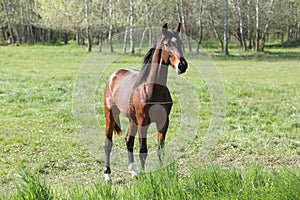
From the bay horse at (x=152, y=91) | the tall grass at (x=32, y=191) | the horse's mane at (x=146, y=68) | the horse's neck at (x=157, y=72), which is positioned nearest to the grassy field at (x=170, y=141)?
the tall grass at (x=32, y=191)

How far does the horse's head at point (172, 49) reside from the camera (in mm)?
4871

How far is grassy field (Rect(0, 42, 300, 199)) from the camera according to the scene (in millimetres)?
4277

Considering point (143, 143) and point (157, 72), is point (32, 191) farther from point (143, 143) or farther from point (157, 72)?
point (157, 72)

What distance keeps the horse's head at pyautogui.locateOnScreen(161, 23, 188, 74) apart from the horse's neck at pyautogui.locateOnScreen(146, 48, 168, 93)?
0.11 metres

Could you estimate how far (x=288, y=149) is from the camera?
25.2 feet

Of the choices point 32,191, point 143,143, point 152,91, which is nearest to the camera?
point 32,191

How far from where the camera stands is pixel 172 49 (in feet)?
16.4

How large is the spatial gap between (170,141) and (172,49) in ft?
9.63

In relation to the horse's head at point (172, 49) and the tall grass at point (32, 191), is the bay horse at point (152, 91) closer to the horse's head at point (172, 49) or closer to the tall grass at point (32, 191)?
the horse's head at point (172, 49)

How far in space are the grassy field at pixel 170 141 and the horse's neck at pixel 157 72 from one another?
1012mm

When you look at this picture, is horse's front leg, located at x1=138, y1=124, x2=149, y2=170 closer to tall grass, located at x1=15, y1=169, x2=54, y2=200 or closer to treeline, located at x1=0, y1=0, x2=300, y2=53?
tall grass, located at x1=15, y1=169, x2=54, y2=200

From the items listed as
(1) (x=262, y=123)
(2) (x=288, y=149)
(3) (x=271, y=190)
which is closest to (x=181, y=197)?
(3) (x=271, y=190)

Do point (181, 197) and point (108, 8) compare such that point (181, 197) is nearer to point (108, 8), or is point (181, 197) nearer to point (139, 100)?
point (139, 100)

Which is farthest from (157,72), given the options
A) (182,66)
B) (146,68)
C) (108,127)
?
(108,127)
